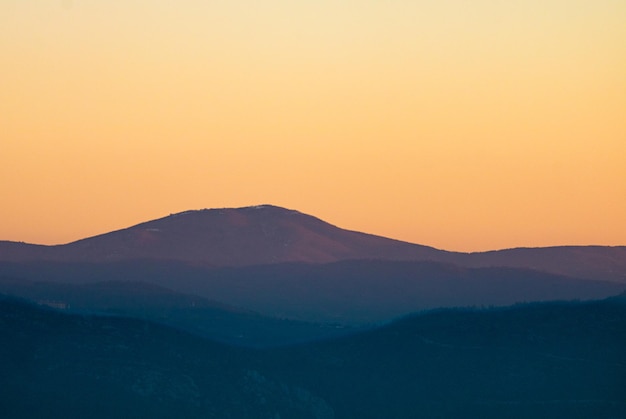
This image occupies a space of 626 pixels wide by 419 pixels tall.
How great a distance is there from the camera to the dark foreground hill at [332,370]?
108750mm

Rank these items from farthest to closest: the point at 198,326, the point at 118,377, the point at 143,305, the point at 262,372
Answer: the point at 143,305 < the point at 198,326 < the point at 262,372 < the point at 118,377

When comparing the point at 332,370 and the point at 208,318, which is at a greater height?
the point at 208,318

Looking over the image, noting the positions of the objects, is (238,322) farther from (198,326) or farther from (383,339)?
(383,339)

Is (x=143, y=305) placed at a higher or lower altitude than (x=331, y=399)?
higher

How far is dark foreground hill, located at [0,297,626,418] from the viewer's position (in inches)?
4281

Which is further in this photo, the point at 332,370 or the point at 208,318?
the point at 208,318

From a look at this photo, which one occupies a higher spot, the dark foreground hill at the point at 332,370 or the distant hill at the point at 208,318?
the distant hill at the point at 208,318

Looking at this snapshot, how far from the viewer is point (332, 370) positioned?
394 feet

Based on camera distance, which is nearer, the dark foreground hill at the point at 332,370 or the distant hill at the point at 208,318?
the dark foreground hill at the point at 332,370

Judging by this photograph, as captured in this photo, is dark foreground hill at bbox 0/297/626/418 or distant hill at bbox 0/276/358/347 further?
distant hill at bbox 0/276/358/347

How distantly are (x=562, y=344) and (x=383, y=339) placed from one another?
14.5 meters

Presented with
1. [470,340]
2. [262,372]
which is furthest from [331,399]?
[470,340]

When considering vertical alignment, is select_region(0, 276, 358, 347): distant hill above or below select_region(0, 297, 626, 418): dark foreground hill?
above

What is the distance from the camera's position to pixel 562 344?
123 m
